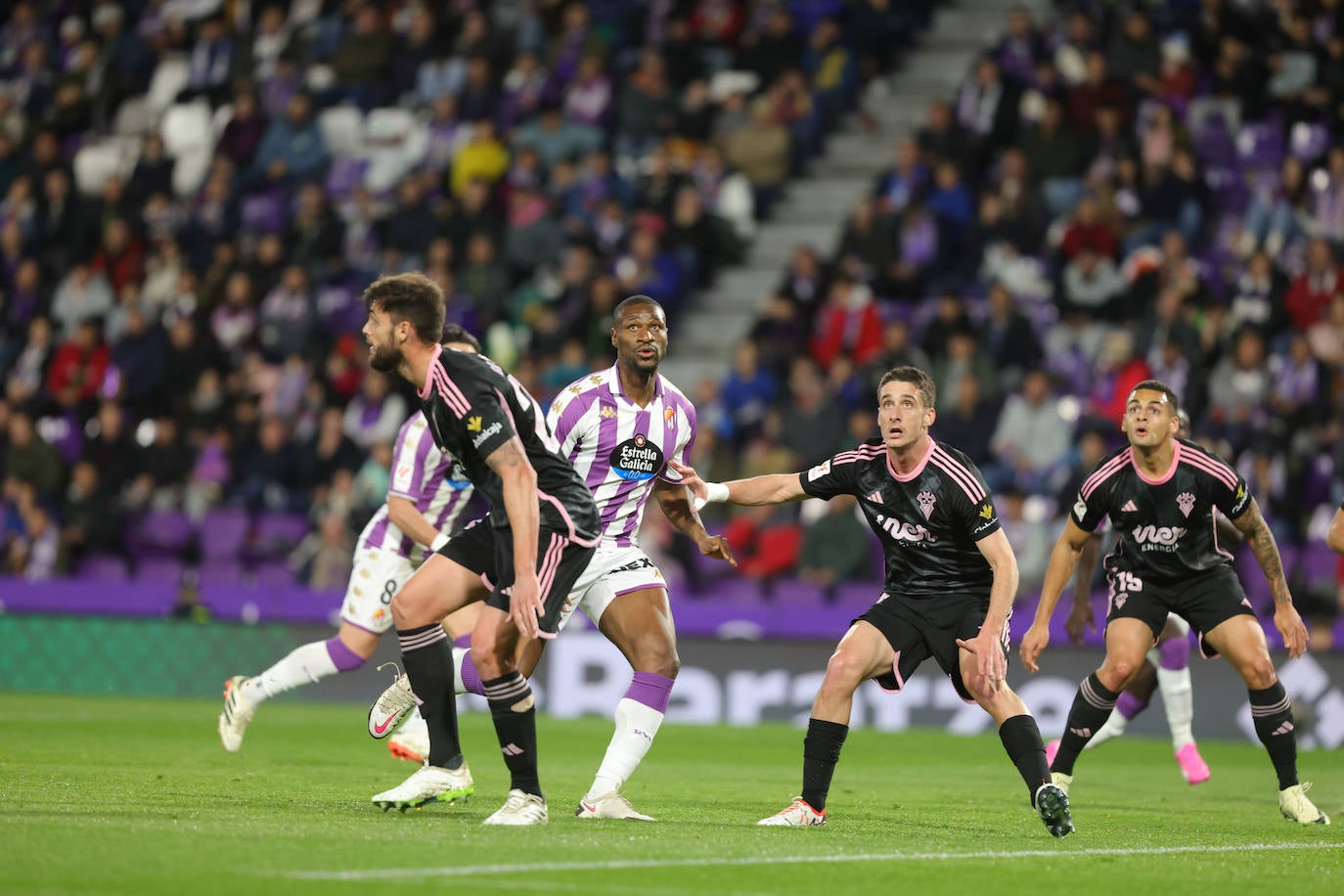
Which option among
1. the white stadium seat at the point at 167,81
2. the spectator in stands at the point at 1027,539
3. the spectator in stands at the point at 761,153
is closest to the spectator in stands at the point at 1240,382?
the spectator in stands at the point at 1027,539

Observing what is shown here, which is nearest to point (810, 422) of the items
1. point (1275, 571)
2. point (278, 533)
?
point (278, 533)

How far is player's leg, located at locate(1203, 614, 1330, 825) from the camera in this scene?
9.95m

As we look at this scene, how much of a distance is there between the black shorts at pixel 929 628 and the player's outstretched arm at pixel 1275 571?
5.66 feet

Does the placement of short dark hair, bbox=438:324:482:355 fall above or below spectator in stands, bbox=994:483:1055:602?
above

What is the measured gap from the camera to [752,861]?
23.2 feet

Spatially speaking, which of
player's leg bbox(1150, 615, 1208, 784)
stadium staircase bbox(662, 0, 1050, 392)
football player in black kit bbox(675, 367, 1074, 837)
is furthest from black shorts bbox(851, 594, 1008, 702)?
stadium staircase bbox(662, 0, 1050, 392)

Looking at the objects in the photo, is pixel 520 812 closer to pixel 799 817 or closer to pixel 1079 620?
pixel 799 817

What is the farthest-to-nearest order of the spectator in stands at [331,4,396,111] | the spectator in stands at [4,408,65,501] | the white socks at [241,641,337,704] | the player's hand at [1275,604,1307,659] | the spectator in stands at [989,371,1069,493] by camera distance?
the spectator in stands at [331,4,396,111] < the spectator in stands at [4,408,65,501] < the spectator in stands at [989,371,1069,493] < the white socks at [241,641,337,704] < the player's hand at [1275,604,1307,659]

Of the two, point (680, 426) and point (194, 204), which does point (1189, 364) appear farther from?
point (194, 204)

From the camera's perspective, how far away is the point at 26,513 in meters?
20.3

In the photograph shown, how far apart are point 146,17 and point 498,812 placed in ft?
71.5

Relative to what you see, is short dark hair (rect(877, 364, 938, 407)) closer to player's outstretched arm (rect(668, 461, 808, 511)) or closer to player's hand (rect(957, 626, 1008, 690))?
player's outstretched arm (rect(668, 461, 808, 511))

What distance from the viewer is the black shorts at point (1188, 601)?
33.2 ft

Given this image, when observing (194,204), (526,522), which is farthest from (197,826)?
(194,204)
